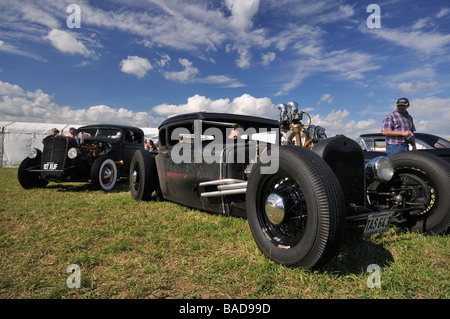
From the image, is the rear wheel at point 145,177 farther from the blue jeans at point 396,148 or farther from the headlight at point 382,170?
the blue jeans at point 396,148

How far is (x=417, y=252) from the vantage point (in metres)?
2.16

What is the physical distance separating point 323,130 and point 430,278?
1.76 m

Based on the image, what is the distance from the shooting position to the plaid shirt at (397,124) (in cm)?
430

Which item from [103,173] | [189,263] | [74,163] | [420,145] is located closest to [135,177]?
[103,173]

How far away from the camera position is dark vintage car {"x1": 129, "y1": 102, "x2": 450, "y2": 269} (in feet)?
5.46

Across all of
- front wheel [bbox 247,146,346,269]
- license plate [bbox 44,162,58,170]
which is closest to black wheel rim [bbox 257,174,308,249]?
front wheel [bbox 247,146,346,269]

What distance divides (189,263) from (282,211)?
2.82 feet

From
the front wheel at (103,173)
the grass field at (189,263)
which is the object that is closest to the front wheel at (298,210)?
the grass field at (189,263)

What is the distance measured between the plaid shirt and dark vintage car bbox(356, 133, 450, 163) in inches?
59.8

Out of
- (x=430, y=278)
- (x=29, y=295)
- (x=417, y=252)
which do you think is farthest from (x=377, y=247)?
(x=29, y=295)

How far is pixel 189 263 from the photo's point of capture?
6.68 feet

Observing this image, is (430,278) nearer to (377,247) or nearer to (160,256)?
(377,247)

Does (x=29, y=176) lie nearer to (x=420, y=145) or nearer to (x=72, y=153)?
(x=72, y=153)

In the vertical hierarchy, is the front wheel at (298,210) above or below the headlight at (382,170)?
below
